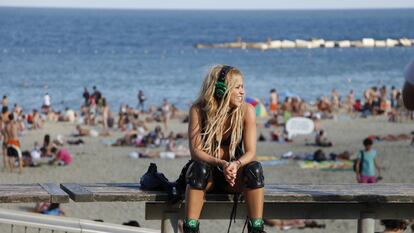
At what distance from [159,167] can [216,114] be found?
15.4 metres

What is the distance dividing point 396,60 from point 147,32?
2491 inches

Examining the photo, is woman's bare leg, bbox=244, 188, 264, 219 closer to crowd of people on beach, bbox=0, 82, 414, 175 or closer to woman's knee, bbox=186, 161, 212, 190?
woman's knee, bbox=186, 161, 212, 190

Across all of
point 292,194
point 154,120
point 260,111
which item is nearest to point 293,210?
point 292,194

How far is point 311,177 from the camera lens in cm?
1991

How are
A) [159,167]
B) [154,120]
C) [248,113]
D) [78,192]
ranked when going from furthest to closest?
[154,120] → [159,167] → [248,113] → [78,192]

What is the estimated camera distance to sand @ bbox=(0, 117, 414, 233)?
15141 mm

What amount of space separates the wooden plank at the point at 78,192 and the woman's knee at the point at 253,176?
0.89 meters

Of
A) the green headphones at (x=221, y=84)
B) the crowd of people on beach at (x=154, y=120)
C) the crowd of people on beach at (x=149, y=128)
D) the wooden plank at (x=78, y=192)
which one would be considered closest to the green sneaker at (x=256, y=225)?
the green headphones at (x=221, y=84)

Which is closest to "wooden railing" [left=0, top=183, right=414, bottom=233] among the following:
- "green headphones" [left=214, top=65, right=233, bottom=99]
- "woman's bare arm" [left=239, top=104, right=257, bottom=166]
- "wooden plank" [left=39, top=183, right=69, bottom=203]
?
"wooden plank" [left=39, top=183, right=69, bottom=203]

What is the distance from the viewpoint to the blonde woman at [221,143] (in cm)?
586

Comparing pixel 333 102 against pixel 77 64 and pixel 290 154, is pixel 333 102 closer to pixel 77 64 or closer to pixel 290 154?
pixel 290 154

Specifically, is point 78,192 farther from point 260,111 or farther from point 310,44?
point 310,44

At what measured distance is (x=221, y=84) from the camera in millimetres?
5992

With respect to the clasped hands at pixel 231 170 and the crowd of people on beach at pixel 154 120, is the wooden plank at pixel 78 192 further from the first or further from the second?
the crowd of people on beach at pixel 154 120
